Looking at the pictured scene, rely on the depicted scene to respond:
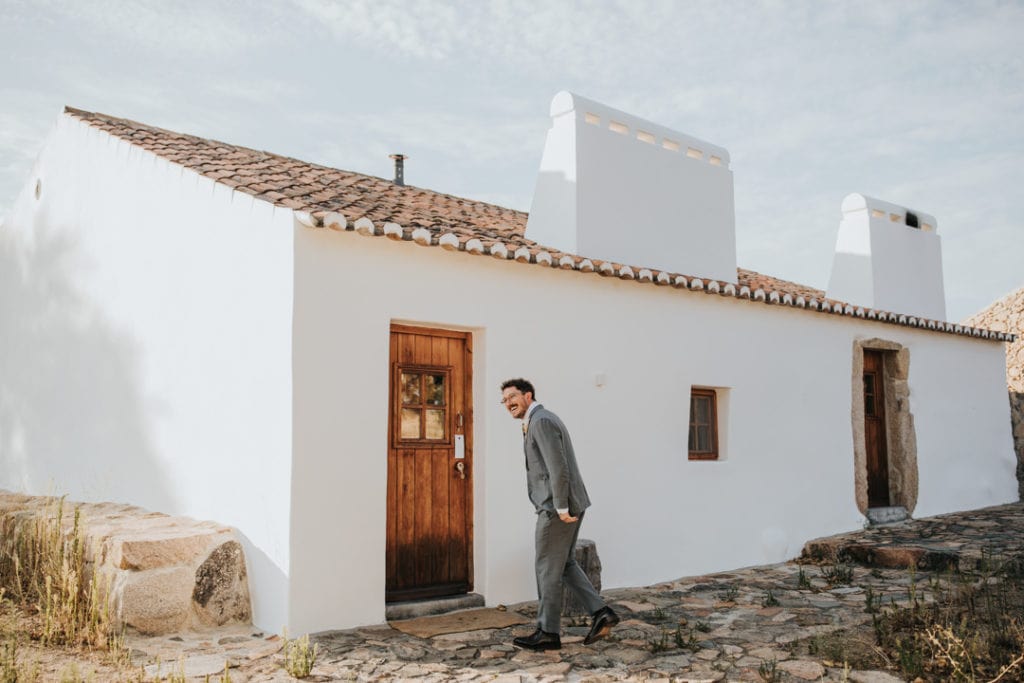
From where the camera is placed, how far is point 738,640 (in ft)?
18.5

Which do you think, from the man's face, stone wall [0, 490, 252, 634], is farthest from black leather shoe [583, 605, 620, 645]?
stone wall [0, 490, 252, 634]

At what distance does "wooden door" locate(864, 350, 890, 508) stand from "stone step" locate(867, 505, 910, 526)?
24 cm

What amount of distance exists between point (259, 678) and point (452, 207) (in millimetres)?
5956

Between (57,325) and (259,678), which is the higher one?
(57,325)

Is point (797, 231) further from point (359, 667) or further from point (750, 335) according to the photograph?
point (359, 667)

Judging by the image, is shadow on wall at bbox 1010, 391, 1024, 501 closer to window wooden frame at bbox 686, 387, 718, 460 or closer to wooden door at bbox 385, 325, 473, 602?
window wooden frame at bbox 686, 387, 718, 460

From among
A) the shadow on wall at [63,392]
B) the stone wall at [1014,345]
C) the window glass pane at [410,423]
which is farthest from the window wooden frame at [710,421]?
the stone wall at [1014,345]

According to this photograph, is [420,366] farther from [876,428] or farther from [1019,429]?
[1019,429]

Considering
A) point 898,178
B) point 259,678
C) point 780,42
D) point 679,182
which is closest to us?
point 259,678

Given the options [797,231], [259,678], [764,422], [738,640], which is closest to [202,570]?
[259,678]

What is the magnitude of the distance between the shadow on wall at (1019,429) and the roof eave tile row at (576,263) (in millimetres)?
4118

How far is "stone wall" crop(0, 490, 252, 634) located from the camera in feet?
17.9

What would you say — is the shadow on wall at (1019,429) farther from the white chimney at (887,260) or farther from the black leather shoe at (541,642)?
the black leather shoe at (541,642)

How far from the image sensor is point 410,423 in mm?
6504
